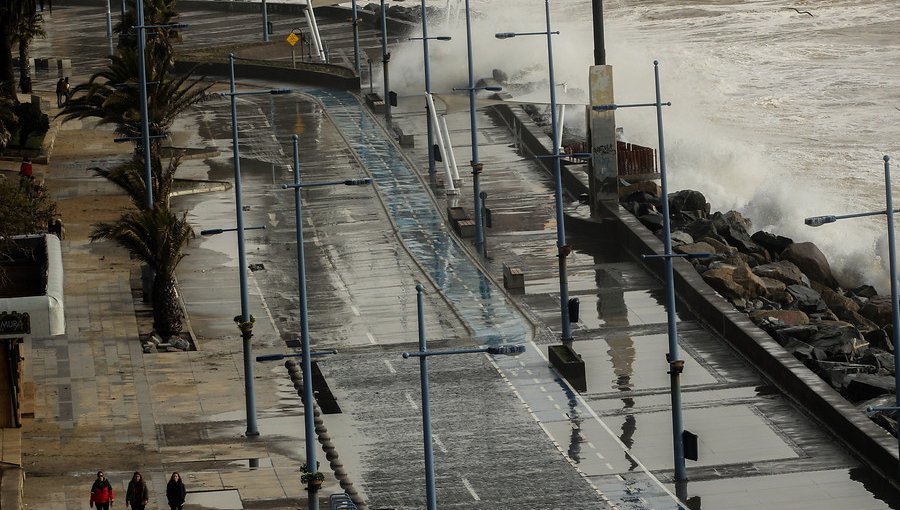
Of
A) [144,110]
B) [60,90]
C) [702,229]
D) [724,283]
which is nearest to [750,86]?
[60,90]

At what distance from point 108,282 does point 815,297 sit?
71.0ft

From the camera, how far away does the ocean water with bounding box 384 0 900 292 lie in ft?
271

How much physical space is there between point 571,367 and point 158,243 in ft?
39.0

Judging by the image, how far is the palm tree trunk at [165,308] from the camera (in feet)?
182

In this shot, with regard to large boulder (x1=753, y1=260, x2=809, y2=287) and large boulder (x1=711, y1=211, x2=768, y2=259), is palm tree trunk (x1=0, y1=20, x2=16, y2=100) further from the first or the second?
large boulder (x1=753, y1=260, x2=809, y2=287)

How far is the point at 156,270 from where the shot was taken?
182 feet

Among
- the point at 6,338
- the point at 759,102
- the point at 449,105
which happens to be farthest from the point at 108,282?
the point at 759,102

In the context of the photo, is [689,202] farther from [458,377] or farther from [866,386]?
[866,386]

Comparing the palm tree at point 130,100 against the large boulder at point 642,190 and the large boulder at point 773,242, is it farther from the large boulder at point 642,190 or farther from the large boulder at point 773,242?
the large boulder at point 773,242

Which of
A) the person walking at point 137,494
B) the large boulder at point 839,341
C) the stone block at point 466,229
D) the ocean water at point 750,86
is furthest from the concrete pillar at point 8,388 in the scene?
the ocean water at point 750,86

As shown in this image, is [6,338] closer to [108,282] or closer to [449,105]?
[108,282]

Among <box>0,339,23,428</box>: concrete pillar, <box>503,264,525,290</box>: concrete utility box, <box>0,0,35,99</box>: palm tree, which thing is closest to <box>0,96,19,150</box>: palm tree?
<box>0,0,35,99</box>: palm tree

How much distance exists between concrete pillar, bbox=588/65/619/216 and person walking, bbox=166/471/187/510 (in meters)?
31.3

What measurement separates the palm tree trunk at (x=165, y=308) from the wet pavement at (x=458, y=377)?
112 cm
